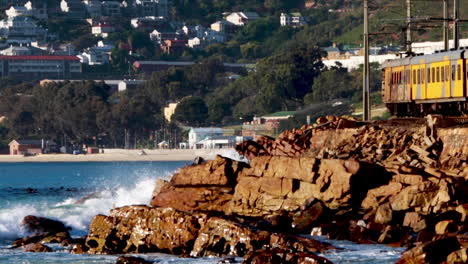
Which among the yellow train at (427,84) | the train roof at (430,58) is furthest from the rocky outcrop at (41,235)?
the train roof at (430,58)

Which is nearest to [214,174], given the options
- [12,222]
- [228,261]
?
[12,222]

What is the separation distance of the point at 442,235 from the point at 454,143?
11.6 metres

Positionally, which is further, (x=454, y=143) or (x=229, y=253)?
(x=454, y=143)

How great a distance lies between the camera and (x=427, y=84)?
5762 cm

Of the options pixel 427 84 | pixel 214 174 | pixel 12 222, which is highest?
pixel 427 84

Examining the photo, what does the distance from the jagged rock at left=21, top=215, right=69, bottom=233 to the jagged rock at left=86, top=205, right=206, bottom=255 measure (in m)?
7.66

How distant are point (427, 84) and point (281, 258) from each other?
25377 mm

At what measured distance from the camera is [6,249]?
42438mm

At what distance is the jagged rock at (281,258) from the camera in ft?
108

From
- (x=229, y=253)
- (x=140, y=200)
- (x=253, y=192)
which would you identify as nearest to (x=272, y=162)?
(x=253, y=192)

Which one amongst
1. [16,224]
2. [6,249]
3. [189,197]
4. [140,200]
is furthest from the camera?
[140,200]

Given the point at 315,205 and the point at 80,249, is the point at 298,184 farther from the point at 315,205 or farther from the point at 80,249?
the point at 80,249

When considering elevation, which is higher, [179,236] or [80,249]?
[179,236]

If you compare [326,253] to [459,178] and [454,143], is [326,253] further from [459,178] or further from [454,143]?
[454,143]
